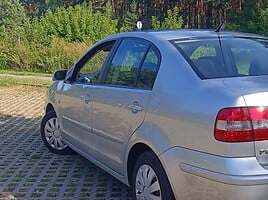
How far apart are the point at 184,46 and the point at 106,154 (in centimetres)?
132

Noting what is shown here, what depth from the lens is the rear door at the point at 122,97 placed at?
4137mm

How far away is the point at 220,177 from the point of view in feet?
10.5

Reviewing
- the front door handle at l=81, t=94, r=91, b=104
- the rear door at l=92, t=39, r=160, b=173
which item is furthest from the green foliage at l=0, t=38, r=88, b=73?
the rear door at l=92, t=39, r=160, b=173

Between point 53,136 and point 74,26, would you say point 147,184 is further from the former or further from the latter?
point 74,26

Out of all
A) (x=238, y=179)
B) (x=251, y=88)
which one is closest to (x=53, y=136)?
(x=251, y=88)

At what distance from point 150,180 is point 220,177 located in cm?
90

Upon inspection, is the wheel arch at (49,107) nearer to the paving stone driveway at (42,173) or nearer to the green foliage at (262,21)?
the paving stone driveway at (42,173)

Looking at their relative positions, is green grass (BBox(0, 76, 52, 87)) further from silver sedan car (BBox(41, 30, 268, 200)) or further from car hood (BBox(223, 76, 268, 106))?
car hood (BBox(223, 76, 268, 106))

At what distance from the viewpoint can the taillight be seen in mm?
3223

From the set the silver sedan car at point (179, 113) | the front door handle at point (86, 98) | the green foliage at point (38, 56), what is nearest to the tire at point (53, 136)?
the silver sedan car at point (179, 113)

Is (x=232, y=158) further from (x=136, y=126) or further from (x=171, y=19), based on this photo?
(x=171, y=19)

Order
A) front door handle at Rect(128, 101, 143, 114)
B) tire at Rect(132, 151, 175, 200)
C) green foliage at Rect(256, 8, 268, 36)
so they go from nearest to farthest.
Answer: tire at Rect(132, 151, 175, 200) < front door handle at Rect(128, 101, 143, 114) < green foliage at Rect(256, 8, 268, 36)

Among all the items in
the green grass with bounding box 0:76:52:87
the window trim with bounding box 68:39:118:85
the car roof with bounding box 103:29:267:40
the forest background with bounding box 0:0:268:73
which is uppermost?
the car roof with bounding box 103:29:267:40

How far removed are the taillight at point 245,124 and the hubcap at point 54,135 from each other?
3.70 m
